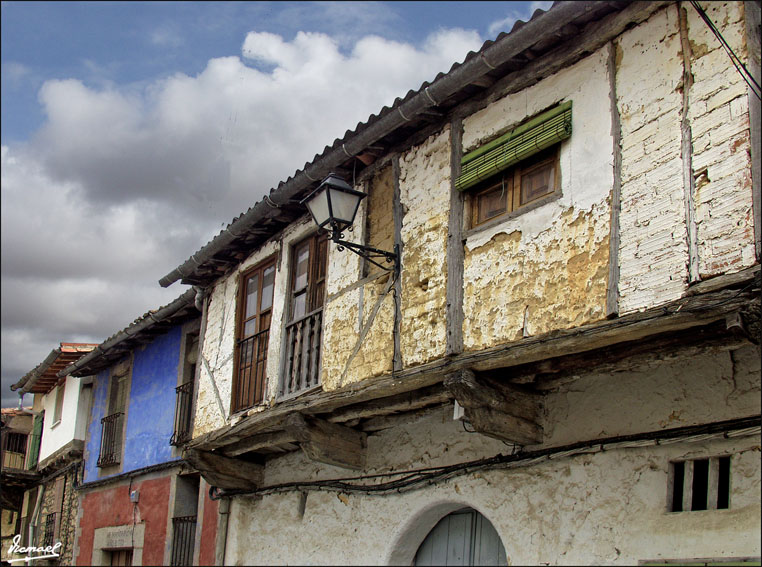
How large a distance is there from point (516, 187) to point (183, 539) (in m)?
7.18

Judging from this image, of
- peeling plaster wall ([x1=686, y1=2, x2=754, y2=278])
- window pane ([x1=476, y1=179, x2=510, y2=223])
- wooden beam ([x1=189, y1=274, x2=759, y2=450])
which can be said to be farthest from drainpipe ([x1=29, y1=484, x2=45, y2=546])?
peeling plaster wall ([x1=686, y1=2, x2=754, y2=278])

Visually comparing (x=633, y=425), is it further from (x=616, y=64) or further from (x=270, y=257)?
(x=270, y=257)

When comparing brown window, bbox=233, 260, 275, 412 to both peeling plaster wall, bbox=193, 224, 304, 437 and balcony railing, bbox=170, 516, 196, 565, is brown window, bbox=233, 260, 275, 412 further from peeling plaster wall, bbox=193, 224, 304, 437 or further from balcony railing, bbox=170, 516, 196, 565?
balcony railing, bbox=170, 516, 196, 565

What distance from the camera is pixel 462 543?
735 centimetres

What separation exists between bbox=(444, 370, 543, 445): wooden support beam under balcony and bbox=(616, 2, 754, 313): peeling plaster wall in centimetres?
128

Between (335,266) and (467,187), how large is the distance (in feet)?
6.25

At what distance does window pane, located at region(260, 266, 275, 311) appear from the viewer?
378 inches

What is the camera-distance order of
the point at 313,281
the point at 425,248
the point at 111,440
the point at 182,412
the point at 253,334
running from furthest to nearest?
1. the point at 111,440
2. the point at 182,412
3. the point at 253,334
4. the point at 313,281
5. the point at 425,248

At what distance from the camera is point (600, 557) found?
5.84m

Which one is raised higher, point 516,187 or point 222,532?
point 516,187

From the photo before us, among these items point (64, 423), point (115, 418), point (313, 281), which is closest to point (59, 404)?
point (64, 423)

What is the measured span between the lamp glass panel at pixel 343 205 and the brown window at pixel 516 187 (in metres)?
1.06

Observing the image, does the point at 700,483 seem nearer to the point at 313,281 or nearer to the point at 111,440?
the point at 313,281

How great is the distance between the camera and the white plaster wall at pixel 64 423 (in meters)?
16.1
